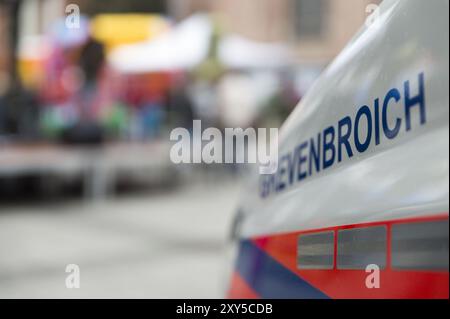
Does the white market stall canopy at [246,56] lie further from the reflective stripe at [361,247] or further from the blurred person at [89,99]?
the reflective stripe at [361,247]

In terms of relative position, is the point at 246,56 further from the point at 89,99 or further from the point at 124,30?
the point at 89,99

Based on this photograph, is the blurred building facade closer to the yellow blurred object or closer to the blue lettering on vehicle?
the yellow blurred object

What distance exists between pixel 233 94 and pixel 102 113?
3.31 meters

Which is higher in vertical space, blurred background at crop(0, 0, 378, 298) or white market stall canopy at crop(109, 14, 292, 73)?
white market stall canopy at crop(109, 14, 292, 73)

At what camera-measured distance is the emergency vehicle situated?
1222mm

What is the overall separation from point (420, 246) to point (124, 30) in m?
14.6

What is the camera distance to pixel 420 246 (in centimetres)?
121

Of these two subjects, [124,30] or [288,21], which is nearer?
[124,30]

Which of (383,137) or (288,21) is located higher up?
(288,21)

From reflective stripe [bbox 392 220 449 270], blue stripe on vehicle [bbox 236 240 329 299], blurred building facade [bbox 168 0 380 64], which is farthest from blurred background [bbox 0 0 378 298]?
blurred building facade [bbox 168 0 380 64]

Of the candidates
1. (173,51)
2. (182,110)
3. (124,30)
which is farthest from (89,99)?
(124,30)
